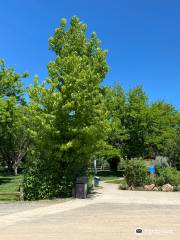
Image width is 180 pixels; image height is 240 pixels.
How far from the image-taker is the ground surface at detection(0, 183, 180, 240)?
10266 mm

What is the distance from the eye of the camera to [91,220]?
12.7 m

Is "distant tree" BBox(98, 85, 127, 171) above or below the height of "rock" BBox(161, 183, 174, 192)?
above

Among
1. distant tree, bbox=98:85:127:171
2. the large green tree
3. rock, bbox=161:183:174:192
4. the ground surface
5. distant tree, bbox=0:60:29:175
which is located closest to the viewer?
the ground surface

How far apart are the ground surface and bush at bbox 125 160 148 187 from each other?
249 inches


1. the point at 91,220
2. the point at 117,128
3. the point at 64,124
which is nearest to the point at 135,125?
the point at 117,128

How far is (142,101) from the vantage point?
4516 cm

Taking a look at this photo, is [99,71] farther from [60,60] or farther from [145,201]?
[145,201]

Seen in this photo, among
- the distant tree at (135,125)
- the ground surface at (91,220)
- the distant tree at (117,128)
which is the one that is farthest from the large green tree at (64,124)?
the distant tree at (135,125)

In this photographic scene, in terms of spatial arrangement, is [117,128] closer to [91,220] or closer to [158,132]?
[158,132]

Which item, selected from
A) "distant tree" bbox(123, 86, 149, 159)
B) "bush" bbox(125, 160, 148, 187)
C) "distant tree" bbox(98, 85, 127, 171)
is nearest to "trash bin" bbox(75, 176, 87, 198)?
"bush" bbox(125, 160, 148, 187)

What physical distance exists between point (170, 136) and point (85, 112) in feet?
87.1

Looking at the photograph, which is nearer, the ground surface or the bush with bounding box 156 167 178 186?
the ground surface

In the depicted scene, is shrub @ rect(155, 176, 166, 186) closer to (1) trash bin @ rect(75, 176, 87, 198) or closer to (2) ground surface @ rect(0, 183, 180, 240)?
(2) ground surface @ rect(0, 183, 180, 240)

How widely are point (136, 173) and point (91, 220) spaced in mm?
12611
